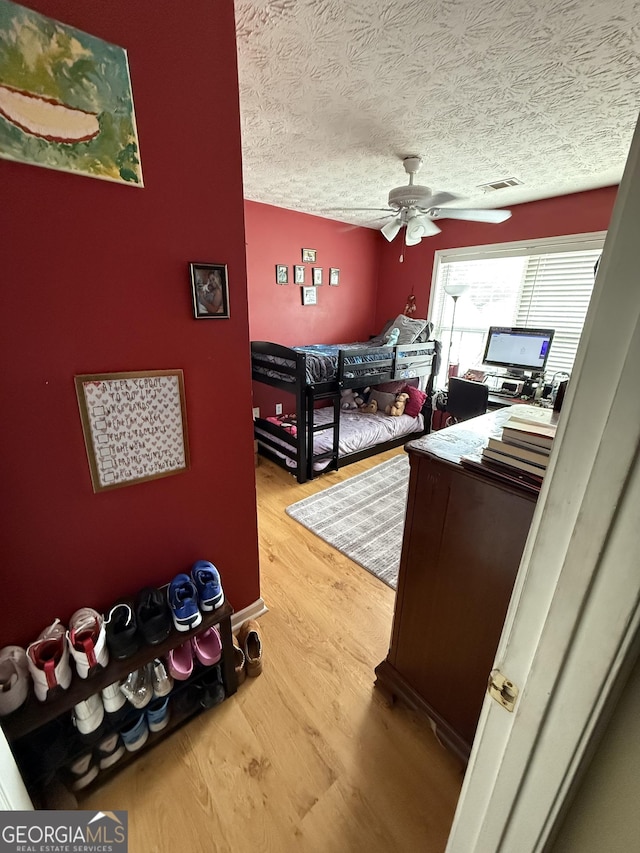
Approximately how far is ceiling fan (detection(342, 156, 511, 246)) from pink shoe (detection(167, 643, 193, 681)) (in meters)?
2.80

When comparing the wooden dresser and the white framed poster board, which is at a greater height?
the white framed poster board

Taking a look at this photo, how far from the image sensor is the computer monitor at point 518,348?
122 inches

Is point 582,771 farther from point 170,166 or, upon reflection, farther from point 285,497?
point 285,497

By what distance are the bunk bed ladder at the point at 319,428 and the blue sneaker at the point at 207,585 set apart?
1.67m

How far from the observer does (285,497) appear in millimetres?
2840

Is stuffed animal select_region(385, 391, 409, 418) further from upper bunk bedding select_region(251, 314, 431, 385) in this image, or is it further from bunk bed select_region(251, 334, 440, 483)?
upper bunk bedding select_region(251, 314, 431, 385)

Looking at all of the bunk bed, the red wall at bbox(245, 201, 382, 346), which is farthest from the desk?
the red wall at bbox(245, 201, 382, 346)

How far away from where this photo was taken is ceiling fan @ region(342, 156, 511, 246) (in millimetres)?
2273

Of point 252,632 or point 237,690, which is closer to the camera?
point 237,690

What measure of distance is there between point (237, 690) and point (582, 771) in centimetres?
131

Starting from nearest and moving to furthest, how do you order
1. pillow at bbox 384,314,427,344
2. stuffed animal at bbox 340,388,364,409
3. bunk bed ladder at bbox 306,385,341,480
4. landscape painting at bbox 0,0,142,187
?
landscape painting at bbox 0,0,142,187 → bunk bed ladder at bbox 306,385,341,480 → pillow at bbox 384,314,427,344 → stuffed animal at bbox 340,388,364,409

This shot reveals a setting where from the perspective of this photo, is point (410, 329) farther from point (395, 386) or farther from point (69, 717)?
point (69, 717)

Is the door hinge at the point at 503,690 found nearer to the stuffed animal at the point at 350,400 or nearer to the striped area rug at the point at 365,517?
the striped area rug at the point at 365,517

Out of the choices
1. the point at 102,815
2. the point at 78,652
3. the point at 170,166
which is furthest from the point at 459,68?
the point at 102,815
